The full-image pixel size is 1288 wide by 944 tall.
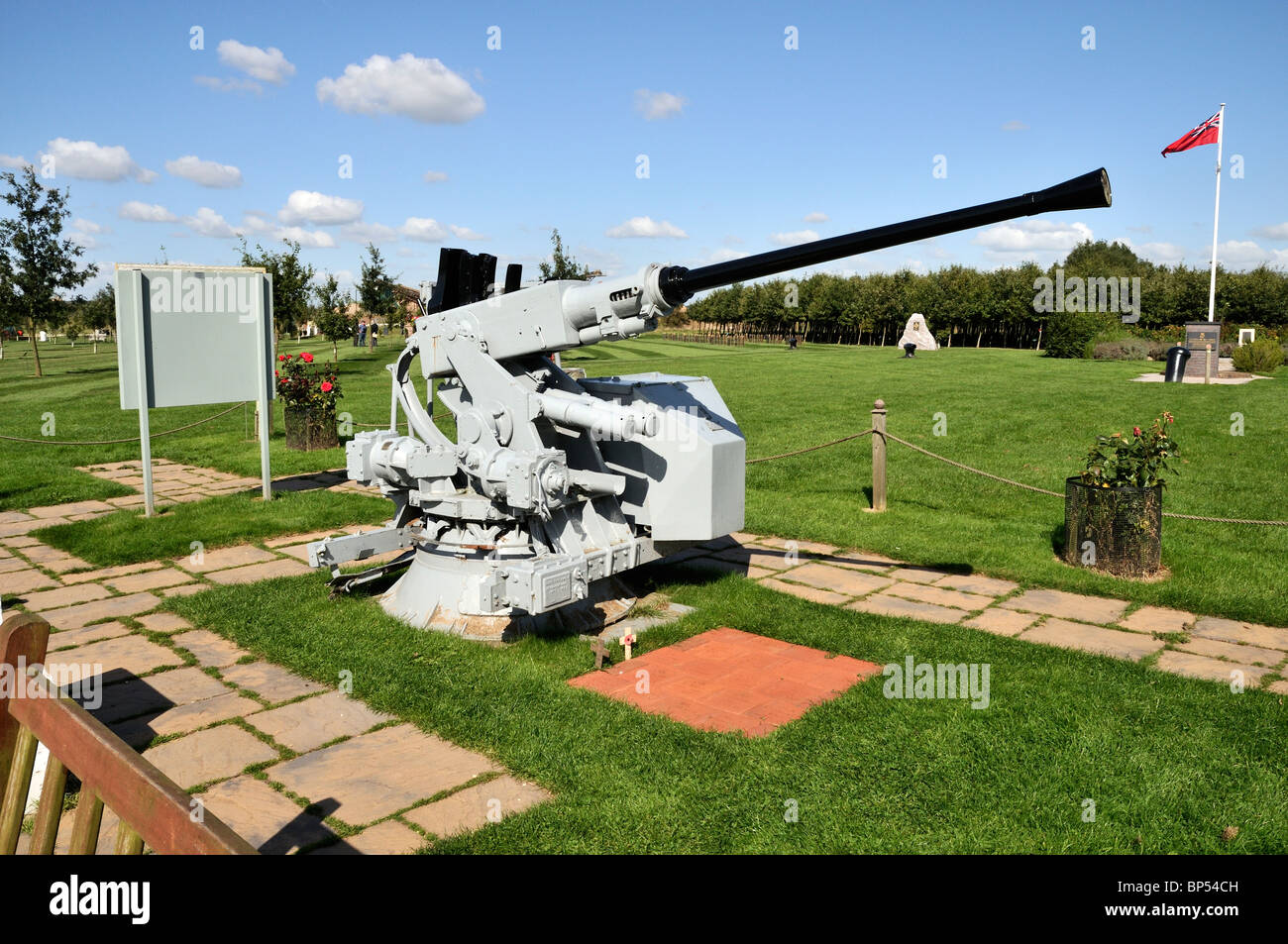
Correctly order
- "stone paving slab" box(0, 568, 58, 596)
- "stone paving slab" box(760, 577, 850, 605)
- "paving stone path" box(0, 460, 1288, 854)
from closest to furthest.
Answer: "paving stone path" box(0, 460, 1288, 854)
"stone paving slab" box(760, 577, 850, 605)
"stone paving slab" box(0, 568, 58, 596)

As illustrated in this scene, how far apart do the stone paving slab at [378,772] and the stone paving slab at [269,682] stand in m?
0.88

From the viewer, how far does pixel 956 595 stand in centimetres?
812

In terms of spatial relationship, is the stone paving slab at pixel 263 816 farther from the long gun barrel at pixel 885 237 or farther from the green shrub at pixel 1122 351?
the green shrub at pixel 1122 351

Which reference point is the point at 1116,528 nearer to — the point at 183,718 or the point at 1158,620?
the point at 1158,620

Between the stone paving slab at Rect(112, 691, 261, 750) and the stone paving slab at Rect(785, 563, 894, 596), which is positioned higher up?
the stone paving slab at Rect(785, 563, 894, 596)

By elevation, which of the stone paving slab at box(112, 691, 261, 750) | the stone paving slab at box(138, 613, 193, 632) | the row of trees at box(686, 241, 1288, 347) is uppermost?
the row of trees at box(686, 241, 1288, 347)

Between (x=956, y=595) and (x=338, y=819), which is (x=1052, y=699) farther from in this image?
(x=338, y=819)

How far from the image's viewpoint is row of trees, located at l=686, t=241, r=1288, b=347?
1983 inches

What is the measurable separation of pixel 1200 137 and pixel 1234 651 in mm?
24344

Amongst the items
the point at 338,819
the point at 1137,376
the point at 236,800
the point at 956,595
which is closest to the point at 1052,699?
the point at 956,595

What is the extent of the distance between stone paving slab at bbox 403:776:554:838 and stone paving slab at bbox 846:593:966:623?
388 centimetres

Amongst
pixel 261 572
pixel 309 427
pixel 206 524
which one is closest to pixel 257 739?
pixel 261 572

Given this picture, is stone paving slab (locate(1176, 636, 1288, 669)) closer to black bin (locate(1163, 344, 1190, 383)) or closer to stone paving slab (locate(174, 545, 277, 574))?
stone paving slab (locate(174, 545, 277, 574))

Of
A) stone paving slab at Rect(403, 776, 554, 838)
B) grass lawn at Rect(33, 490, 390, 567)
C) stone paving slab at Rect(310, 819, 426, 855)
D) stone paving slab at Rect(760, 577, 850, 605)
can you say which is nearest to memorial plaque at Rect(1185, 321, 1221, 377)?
stone paving slab at Rect(760, 577, 850, 605)
